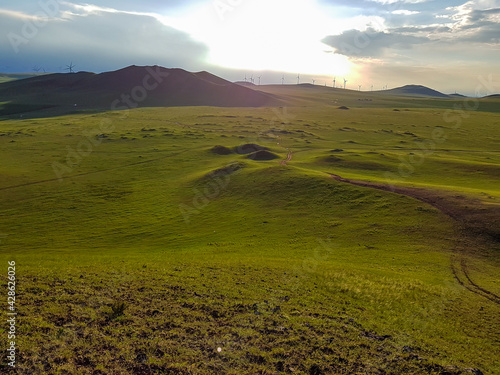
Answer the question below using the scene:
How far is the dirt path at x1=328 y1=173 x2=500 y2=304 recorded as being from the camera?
32531 millimetres

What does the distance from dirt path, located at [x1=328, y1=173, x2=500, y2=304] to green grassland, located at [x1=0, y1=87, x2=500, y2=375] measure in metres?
0.61

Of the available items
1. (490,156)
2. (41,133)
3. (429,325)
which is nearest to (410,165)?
(490,156)

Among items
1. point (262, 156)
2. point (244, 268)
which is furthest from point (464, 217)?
point (262, 156)

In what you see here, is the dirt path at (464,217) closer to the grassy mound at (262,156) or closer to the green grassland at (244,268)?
the green grassland at (244,268)

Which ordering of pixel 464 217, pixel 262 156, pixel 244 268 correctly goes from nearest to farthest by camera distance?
pixel 244 268 < pixel 464 217 < pixel 262 156

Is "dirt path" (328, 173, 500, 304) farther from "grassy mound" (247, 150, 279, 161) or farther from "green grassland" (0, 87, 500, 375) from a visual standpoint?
"grassy mound" (247, 150, 279, 161)

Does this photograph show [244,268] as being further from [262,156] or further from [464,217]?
[262,156]

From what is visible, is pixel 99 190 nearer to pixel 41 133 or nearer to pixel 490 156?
pixel 41 133

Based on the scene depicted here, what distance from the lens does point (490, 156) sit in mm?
109312

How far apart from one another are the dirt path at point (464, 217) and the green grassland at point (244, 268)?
0.61 meters

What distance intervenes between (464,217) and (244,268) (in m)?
30.8

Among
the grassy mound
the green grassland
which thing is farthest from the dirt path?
the grassy mound

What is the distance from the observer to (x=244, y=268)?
3428 cm

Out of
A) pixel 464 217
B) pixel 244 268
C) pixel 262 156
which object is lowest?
pixel 244 268
